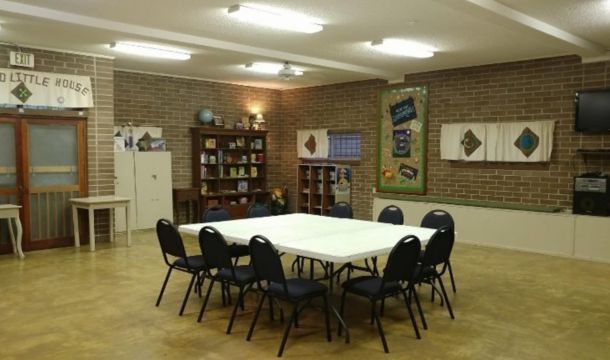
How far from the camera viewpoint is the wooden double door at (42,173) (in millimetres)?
6742

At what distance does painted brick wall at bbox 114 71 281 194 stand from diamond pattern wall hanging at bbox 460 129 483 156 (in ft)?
15.0

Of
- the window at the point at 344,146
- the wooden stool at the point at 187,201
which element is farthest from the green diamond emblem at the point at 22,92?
the window at the point at 344,146

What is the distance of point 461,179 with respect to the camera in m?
8.34

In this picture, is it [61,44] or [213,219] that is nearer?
[213,219]

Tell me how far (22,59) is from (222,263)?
4.60 meters

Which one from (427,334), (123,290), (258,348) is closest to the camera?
(258,348)

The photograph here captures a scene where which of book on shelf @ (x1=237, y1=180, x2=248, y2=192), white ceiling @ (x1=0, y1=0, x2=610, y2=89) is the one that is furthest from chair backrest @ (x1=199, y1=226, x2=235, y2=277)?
book on shelf @ (x1=237, y1=180, x2=248, y2=192)

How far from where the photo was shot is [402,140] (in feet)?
29.7

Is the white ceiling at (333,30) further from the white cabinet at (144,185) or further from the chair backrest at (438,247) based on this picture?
the chair backrest at (438,247)

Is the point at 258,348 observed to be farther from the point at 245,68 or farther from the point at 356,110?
the point at 356,110

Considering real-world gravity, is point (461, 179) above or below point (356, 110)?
below

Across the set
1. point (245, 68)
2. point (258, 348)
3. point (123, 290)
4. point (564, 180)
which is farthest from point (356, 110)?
point (258, 348)

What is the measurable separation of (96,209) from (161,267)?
1.83 metres

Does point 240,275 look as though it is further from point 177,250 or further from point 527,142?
point 527,142
